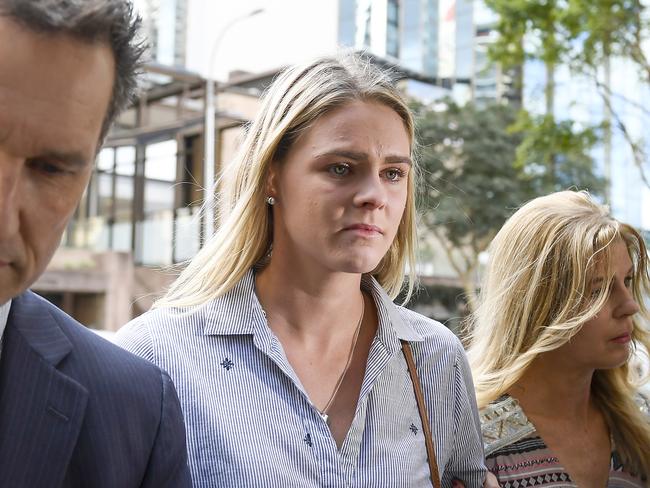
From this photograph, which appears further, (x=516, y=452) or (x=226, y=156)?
(x=226, y=156)

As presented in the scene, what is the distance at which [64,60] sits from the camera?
4.26 ft

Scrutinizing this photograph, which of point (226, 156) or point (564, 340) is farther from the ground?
point (226, 156)

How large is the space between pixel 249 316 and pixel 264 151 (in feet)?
1.51

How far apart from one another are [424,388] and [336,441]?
0.37m

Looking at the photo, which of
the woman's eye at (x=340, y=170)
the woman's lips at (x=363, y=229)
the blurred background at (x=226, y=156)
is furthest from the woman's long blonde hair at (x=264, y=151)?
the blurred background at (x=226, y=156)

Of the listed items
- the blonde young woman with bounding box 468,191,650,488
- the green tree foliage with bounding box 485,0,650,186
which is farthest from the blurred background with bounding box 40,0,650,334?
the blonde young woman with bounding box 468,191,650,488

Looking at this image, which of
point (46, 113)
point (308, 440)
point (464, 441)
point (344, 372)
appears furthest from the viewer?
point (464, 441)

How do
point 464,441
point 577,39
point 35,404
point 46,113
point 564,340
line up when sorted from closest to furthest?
point 46,113 → point 35,404 → point 464,441 → point 564,340 → point 577,39

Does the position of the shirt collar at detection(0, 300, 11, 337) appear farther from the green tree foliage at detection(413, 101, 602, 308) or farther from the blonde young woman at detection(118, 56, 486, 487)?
the green tree foliage at detection(413, 101, 602, 308)

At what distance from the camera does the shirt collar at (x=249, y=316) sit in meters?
2.53

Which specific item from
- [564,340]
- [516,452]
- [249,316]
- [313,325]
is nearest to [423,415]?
[313,325]

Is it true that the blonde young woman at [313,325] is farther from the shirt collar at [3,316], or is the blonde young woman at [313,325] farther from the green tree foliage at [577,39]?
the green tree foliage at [577,39]

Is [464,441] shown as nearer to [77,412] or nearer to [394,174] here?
[394,174]

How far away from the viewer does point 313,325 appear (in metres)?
2.64
